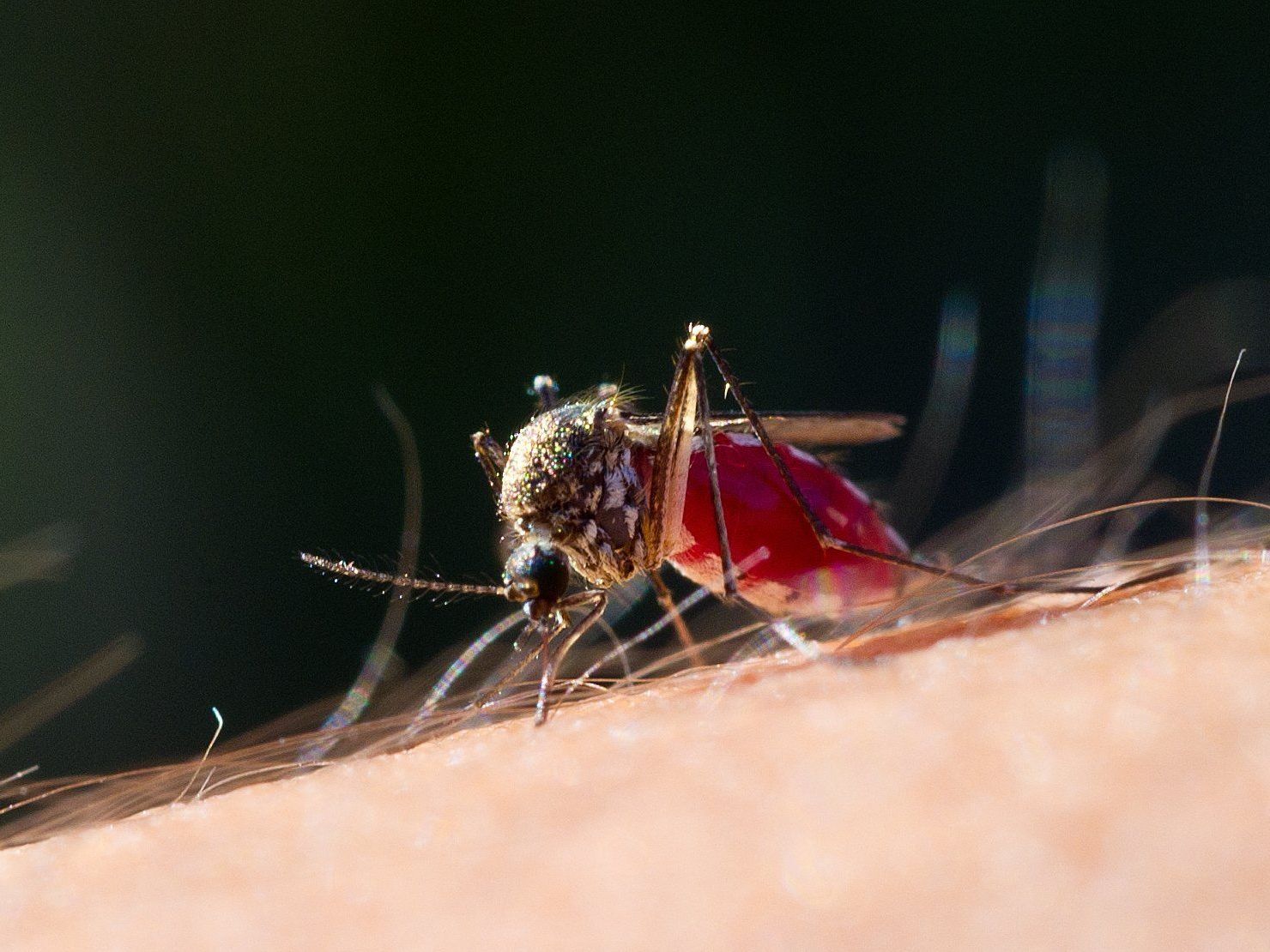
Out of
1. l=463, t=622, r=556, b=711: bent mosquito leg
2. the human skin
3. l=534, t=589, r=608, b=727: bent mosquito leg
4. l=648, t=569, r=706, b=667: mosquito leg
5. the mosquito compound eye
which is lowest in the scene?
l=648, t=569, r=706, b=667: mosquito leg

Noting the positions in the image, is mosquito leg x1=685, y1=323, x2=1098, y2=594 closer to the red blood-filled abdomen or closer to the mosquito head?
the red blood-filled abdomen

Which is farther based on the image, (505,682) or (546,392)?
(546,392)

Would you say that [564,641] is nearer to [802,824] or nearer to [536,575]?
[536,575]

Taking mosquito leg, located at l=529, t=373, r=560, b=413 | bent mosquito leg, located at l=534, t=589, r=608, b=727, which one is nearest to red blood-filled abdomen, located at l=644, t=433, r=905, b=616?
bent mosquito leg, located at l=534, t=589, r=608, b=727

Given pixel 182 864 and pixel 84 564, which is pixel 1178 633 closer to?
pixel 182 864

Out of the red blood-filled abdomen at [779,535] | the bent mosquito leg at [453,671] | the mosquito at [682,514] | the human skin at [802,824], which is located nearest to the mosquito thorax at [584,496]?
the mosquito at [682,514]

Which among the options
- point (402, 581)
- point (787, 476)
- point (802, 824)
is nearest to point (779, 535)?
point (787, 476)

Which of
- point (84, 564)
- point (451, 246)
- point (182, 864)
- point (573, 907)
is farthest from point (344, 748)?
point (451, 246)
